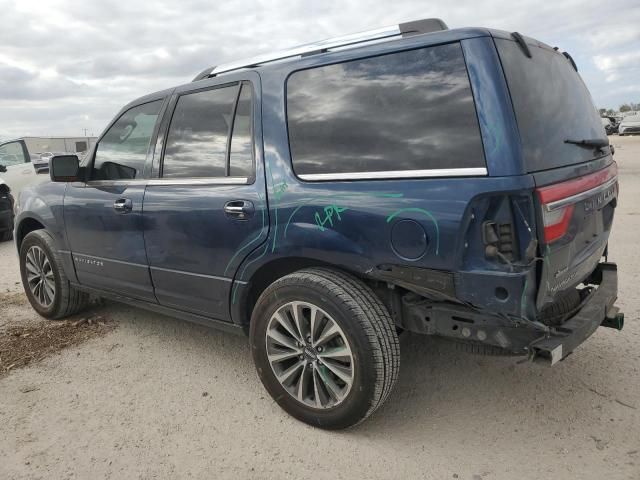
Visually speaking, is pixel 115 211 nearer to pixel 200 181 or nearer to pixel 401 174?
pixel 200 181

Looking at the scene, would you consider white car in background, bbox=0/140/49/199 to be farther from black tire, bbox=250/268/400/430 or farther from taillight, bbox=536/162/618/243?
taillight, bbox=536/162/618/243

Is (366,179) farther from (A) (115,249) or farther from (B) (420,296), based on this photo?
(A) (115,249)

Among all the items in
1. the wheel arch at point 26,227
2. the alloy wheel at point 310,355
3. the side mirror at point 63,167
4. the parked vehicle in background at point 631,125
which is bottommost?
the parked vehicle in background at point 631,125

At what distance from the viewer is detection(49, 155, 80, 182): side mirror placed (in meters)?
3.93

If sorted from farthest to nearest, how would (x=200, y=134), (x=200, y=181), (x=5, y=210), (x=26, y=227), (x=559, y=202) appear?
1. (x=5, y=210)
2. (x=26, y=227)
3. (x=200, y=134)
4. (x=200, y=181)
5. (x=559, y=202)

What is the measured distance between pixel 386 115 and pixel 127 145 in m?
2.21

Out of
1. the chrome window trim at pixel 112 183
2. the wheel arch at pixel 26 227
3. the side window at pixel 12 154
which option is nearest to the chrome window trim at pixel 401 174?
the chrome window trim at pixel 112 183

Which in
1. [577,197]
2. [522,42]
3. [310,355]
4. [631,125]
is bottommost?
[631,125]

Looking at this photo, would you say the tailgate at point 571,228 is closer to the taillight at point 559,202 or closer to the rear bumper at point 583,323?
the taillight at point 559,202

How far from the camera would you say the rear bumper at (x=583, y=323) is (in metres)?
2.33

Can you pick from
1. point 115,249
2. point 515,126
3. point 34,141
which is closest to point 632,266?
point 515,126

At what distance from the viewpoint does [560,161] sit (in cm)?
247

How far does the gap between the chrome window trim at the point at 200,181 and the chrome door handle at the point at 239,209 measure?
122 millimetres

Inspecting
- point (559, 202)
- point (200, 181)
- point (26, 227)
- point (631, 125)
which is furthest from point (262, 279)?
point (631, 125)
